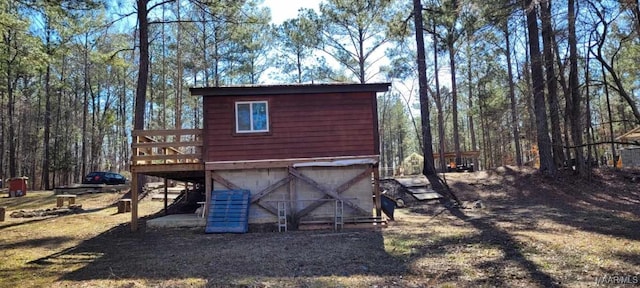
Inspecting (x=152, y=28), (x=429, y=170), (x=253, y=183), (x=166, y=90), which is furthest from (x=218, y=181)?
(x=166, y=90)

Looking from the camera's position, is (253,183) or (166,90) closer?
(253,183)

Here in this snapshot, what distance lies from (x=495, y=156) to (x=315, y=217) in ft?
103

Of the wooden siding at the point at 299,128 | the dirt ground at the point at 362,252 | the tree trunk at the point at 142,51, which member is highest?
the tree trunk at the point at 142,51

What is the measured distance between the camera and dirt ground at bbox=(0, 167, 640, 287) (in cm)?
579

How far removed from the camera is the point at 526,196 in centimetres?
1466

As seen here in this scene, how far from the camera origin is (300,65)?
92.0 feet

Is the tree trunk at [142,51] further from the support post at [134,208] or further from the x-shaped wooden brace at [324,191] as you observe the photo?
the x-shaped wooden brace at [324,191]

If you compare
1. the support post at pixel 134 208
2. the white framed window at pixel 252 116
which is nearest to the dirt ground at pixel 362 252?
the support post at pixel 134 208

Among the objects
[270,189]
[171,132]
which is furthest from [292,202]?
[171,132]

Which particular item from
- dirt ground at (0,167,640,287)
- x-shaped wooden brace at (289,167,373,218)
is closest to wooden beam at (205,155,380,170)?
x-shaped wooden brace at (289,167,373,218)

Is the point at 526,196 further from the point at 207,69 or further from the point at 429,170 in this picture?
the point at 207,69

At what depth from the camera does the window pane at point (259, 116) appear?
11180mm

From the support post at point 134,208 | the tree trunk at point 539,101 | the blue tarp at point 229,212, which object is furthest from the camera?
the tree trunk at point 539,101

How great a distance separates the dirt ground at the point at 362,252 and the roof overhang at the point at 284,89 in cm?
353
